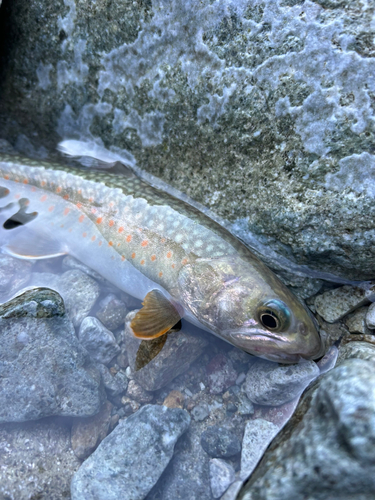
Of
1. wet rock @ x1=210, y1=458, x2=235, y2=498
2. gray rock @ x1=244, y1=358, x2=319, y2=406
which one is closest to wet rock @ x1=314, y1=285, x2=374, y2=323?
gray rock @ x1=244, y1=358, x2=319, y2=406

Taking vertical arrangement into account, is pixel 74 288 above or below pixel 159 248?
below

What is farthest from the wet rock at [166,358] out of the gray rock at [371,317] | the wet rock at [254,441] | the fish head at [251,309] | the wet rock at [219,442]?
the gray rock at [371,317]

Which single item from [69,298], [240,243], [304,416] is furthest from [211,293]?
[69,298]

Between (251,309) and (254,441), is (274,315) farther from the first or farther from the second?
(254,441)

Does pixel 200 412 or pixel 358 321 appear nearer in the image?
pixel 358 321

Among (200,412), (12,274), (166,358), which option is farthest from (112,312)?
(200,412)

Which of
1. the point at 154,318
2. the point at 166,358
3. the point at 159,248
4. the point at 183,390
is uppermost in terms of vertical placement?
the point at 159,248

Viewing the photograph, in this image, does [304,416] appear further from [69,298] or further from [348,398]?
[69,298]
